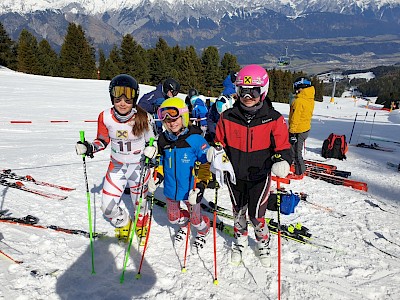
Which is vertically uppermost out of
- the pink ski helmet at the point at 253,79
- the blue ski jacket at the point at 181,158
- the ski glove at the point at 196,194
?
the pink ski helmet at the point at 253,79

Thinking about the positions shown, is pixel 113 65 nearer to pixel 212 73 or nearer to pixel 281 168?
pixel 212 73

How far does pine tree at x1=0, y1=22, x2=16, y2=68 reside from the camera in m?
44.3

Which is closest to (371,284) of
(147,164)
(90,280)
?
(147,164)

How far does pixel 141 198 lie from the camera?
14.1ft

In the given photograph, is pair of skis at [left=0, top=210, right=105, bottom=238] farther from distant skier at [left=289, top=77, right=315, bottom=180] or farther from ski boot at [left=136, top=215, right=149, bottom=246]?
distant skier at [left=289, top=77, right=315, bottom=180]

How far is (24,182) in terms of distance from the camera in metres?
6.45

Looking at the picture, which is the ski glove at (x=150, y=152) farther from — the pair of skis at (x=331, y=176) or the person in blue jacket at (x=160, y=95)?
the pair of skis at (x=331, y=176)

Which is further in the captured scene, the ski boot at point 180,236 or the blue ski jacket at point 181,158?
the ski boot at point 180,236

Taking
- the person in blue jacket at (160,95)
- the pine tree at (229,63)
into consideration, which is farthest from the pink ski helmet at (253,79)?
the pine tree at (229,63)

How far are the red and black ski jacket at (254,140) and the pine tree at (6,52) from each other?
50799 millimetres

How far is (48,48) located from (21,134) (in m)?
42.9

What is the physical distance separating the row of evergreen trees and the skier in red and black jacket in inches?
1693

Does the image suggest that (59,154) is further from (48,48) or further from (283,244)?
(48,48)

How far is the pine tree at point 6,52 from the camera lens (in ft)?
145
